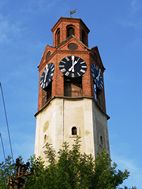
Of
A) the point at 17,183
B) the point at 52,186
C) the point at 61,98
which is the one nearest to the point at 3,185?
the point at 52,186

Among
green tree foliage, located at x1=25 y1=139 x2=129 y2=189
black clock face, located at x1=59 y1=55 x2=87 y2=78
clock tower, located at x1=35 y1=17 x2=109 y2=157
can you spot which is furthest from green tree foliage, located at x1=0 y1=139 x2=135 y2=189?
black clock face, located at x1=59 y1=55 x2=87 y2=78

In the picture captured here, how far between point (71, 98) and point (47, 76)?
147 inches

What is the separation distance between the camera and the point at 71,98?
107 feet

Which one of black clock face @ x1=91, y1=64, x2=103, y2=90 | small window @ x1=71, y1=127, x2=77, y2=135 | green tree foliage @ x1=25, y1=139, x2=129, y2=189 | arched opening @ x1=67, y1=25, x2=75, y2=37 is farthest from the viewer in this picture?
arched opening @ x1=67, y1=25, x2=75, y2=37

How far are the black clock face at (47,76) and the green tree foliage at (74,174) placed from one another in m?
11.8

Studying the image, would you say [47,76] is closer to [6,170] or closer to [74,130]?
[74,130]

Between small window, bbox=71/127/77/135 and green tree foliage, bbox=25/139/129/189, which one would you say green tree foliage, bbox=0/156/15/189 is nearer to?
green tree foliage, bbox=25/139/129/189

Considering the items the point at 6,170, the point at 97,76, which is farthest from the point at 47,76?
the point at 6,170

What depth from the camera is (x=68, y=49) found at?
3578 centimetres

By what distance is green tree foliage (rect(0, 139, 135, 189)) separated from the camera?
20.9 meters

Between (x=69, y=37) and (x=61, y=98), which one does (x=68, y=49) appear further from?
(x=61, y=98)

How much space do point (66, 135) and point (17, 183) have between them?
65.0 ft

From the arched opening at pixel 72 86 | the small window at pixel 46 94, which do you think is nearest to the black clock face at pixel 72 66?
the arched opening at pixel 72 86

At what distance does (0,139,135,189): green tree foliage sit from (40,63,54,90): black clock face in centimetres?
1182
